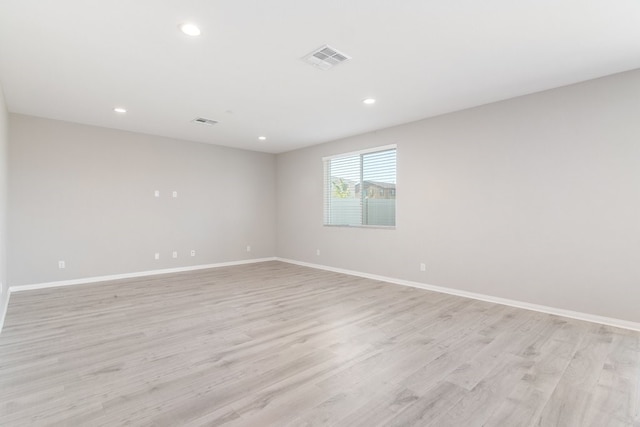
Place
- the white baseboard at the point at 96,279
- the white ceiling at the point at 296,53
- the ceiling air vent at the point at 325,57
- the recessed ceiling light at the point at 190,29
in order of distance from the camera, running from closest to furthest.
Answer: the white ceiling at the point at 296,53 < the recessed ceiling light at the point at 190,29 < the ceiling air vent at the point at 325,57 < the white baseboard at the point at 96,279

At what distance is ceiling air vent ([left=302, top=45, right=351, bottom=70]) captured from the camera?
279cm

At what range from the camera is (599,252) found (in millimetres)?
3289

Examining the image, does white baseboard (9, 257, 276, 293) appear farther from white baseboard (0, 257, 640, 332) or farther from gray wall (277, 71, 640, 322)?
gray wall (277, 71, 640, 322)

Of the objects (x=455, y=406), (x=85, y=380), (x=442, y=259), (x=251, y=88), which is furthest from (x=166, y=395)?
(x=442, y=259)

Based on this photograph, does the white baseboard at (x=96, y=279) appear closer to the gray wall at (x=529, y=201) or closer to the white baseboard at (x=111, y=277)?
the white baseboard at (x=111, y=277)

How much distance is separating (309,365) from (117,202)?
4.95 m

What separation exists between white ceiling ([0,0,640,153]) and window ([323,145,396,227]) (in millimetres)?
1208

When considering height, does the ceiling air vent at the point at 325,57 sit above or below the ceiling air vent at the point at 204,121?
below

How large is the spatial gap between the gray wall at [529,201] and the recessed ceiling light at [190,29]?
3570 millimetres

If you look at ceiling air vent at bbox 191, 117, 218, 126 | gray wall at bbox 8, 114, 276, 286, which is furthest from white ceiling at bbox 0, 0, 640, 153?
gray wall at bbox 8, 114, 276, 286

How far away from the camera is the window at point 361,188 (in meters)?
5.41

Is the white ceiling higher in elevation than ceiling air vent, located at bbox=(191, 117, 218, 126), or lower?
lower

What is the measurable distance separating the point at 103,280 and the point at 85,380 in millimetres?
3785

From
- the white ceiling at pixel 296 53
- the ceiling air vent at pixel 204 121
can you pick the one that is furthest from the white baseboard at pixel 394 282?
the ceiling air vent at pixel 204 121
